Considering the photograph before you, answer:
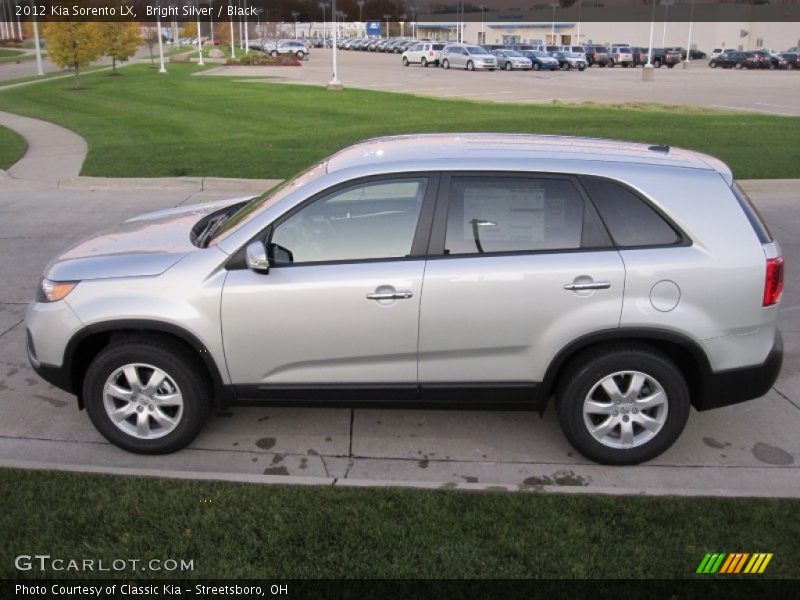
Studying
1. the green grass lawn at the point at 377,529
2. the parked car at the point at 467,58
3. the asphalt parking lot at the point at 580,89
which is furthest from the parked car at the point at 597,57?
the green grass lawn at the point at 377,529

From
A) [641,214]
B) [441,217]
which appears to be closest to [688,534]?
[641,214]

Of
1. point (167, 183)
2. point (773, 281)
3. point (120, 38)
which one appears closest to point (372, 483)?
point (773, 281)

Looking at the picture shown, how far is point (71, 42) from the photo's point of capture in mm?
31594

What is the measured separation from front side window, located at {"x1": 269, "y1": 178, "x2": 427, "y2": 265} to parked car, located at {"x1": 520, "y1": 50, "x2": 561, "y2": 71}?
51.3 metres

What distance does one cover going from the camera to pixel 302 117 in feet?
68.0

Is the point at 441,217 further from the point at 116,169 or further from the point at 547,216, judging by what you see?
the point at 116,169

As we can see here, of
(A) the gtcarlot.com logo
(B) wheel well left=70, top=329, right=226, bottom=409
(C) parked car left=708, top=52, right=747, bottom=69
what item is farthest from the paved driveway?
(C) parked car left=708, top=52, right=747, bottom=69

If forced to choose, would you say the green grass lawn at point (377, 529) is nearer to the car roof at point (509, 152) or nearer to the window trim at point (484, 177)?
the window trim at point (484, 177)

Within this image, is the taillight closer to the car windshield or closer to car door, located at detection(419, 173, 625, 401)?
car door, located at detection(419, 173, 625, 401)

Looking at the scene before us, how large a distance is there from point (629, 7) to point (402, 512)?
380ft

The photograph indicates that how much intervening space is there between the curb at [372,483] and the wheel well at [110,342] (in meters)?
0.49

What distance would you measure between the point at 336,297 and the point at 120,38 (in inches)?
1485

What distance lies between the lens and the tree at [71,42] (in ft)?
103

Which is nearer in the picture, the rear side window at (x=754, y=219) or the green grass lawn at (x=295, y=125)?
the rear side window at (x=754, y=219)
